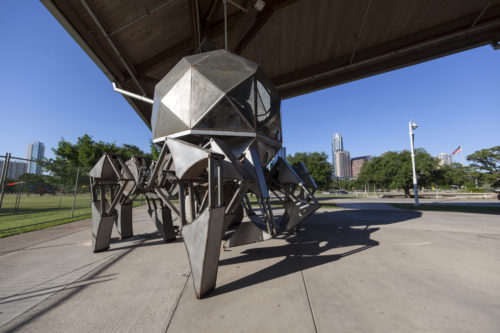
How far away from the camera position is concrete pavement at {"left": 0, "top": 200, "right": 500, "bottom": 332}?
2.80 m

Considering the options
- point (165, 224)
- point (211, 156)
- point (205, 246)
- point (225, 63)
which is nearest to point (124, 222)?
point (165, 224)

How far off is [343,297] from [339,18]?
624 inches

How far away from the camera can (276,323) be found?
9.06ft

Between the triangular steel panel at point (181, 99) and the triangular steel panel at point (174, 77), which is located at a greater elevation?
the triangular steel panel at point (174, 77)

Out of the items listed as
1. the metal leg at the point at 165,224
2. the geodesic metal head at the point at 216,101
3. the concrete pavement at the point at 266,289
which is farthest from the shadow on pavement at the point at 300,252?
the geodesic metal head at the point at 216,101

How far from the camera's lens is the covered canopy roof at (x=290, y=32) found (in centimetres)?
1030

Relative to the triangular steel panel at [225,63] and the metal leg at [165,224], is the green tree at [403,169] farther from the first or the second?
the metal leg at [165,224]

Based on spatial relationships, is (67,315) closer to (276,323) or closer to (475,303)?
(276,323)

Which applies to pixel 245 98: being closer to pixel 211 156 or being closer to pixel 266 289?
pixel 211 156

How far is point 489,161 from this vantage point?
36688mm

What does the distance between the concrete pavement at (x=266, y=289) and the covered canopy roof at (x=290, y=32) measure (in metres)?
10.4

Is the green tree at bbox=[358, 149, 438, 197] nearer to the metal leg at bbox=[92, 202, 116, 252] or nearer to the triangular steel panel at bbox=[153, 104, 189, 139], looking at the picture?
the triangular steel panel at bbox=[153, 104, 189, 139]

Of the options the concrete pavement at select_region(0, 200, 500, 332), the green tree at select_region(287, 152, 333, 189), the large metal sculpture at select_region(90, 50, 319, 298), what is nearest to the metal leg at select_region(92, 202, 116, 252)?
the large metal sculpture at select_region(90, 50, 319, 298)

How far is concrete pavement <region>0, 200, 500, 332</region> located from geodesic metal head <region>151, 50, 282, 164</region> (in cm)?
354
